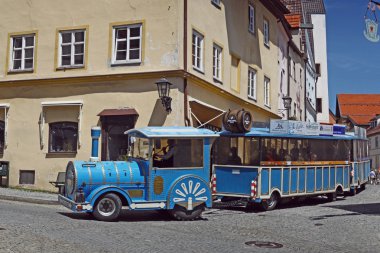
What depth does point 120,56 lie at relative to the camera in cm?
1816

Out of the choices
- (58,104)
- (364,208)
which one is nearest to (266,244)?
(364,208)

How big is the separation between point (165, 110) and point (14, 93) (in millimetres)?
6426

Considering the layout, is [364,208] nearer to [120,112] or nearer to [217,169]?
[217,169]

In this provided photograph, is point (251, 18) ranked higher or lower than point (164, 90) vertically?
higher

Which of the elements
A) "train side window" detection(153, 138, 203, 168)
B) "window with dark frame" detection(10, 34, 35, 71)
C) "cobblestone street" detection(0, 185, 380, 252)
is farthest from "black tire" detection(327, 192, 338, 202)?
"window with dark frame" detection(10, 34, 35, 71)

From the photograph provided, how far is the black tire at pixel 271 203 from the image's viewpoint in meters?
15.3

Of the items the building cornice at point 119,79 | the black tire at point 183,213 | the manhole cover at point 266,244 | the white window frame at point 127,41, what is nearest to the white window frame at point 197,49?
the building cornice at point 119,79

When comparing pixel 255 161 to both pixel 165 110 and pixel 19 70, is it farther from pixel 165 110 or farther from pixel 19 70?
pixel 19 70

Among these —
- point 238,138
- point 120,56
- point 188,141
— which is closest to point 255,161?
point 238,138

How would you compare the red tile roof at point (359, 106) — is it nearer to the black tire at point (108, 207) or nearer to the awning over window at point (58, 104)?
the awning over window at point (58, 104)

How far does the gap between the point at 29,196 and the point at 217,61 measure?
941cm

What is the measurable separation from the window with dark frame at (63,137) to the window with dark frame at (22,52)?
2665 mm

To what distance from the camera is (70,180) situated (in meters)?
11.9

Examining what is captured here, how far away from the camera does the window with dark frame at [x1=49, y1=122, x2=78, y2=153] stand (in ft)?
60.8
